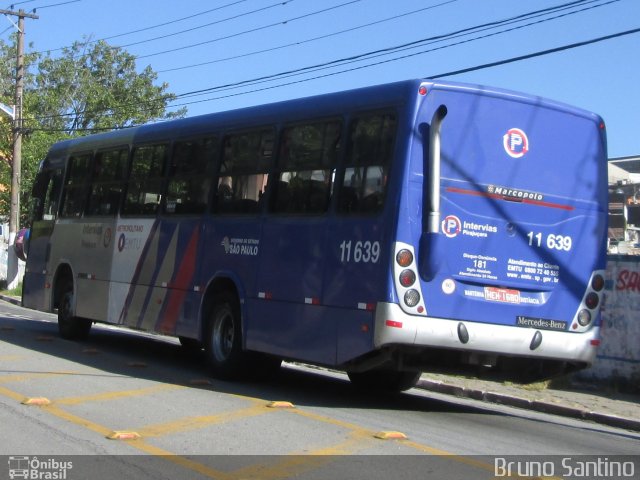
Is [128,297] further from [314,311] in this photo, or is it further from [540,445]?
[540,445]

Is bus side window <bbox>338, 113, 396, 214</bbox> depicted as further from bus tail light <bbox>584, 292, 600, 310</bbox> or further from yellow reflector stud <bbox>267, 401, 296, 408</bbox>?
bus tail light <bbox>584, 292, 600, 310</bbox>

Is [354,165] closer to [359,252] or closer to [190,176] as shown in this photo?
[359,252]

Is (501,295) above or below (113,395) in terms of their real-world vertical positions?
above

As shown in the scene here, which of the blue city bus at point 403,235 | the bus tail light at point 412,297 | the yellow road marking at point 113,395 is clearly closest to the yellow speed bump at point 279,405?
the blue city bus at point 403,235

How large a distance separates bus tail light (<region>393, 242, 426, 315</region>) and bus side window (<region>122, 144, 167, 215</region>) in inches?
215

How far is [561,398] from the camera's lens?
12.0 m

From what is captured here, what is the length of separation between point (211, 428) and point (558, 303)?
4118 mm

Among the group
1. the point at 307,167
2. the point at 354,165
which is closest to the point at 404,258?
the point at 354,165

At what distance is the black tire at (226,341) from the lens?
442 inches

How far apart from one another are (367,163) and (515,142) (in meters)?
1.66

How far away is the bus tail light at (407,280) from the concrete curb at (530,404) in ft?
11.2

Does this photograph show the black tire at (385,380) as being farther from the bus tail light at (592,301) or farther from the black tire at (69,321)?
the black tire at (69,321)

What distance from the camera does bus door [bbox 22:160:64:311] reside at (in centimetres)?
1634

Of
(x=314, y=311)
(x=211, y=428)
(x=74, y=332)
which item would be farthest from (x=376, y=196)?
(x=74, y=332)
